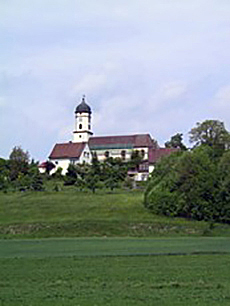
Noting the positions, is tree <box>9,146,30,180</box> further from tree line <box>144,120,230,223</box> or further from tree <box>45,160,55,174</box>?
tree line <box>144,120,230,223</box>

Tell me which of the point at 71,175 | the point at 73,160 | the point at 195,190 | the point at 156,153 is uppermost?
the point at 156,153

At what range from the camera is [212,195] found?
69688mm

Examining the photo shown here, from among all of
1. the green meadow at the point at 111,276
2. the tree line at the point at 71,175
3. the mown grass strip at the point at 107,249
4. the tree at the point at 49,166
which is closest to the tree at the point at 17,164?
the tree line at the point at 71,175

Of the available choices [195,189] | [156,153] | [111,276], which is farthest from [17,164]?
[111,276]

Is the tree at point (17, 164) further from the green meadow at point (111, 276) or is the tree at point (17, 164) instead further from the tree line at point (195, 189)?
the green meadow at point (111, 276)

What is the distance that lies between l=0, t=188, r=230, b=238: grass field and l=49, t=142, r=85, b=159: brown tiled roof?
5462 centimetres

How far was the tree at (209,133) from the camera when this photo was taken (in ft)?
383

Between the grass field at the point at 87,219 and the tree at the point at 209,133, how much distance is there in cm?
3320

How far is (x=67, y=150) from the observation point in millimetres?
147375

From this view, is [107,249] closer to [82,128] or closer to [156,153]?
[156,153]

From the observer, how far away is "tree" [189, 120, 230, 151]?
117 metres

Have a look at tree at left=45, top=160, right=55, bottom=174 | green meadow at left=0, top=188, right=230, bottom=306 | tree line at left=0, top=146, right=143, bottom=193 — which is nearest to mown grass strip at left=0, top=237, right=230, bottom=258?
green meadow at left=0, top=188, right=230, bottom=306

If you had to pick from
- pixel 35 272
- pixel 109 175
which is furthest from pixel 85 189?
pixel 35 272

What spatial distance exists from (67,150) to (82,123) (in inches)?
762
